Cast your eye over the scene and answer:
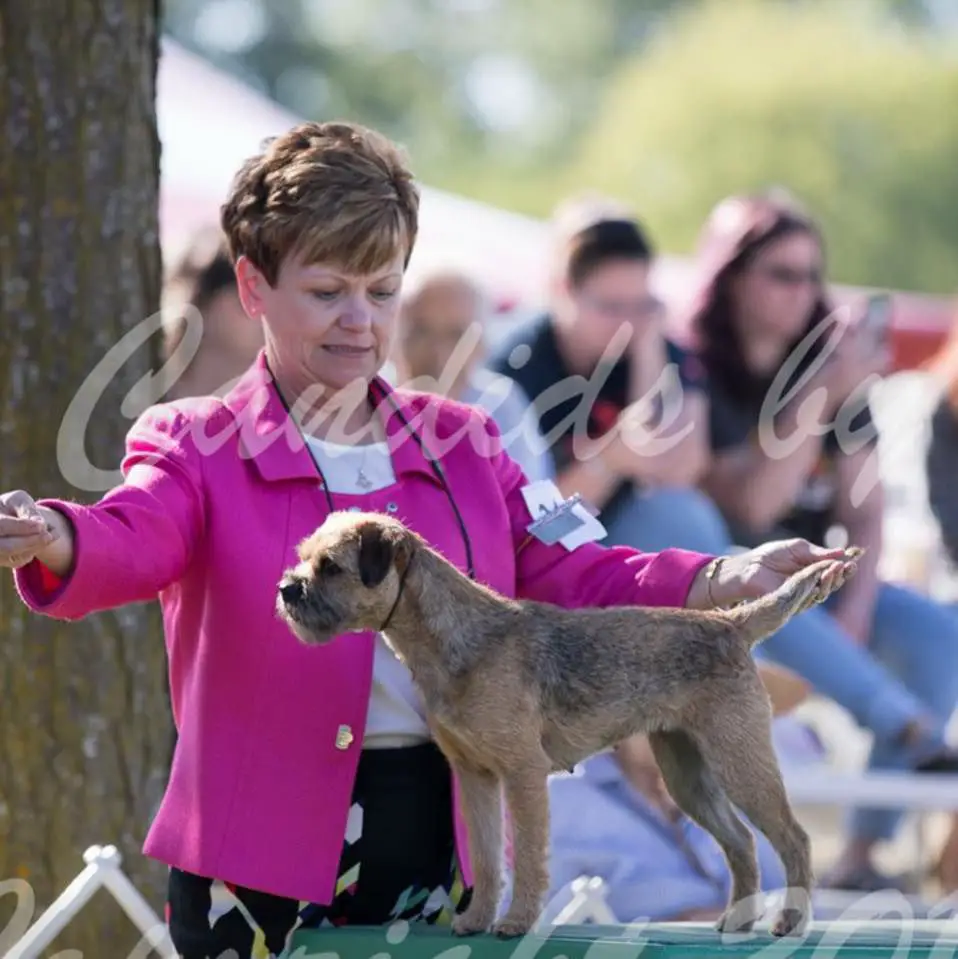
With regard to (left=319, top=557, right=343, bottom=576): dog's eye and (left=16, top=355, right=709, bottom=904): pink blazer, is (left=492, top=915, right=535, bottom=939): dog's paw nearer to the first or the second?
(left=16, top=355, right=709, bottom=904): pink blazer

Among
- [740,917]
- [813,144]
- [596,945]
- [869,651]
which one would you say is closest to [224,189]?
[869,651]

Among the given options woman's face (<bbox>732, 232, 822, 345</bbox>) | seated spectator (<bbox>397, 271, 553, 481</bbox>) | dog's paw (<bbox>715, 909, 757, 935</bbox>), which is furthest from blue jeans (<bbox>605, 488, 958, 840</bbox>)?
dog's paw (<bbox>715, 909, 757, 935</bbox>)

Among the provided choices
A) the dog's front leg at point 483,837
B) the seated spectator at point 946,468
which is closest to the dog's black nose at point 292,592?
the dog's front leg at point 483,837

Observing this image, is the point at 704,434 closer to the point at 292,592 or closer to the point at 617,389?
the point at 617,389

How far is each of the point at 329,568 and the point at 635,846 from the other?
9.97 feet

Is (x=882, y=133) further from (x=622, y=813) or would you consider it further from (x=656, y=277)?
(x=622, y=813)

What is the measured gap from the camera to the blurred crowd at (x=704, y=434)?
576 centimetres

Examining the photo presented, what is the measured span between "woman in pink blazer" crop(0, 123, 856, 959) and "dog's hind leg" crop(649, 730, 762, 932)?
0.82ft

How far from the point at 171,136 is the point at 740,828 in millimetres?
7763

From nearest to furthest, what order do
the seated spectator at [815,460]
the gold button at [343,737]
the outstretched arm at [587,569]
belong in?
the gold button at [343,737]
the outstretched arm at [587,569]
the seated spectator at [815,460]

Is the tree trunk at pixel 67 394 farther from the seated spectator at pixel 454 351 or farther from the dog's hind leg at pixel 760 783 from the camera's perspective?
the dog's hind leg at pixel 760 783

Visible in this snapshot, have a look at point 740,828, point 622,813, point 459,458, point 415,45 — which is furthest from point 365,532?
point 415,45

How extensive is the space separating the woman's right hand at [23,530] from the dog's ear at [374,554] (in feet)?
1.47

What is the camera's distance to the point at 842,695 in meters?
6.77
